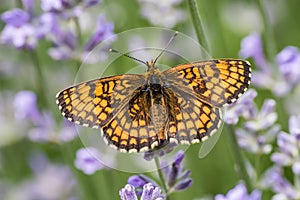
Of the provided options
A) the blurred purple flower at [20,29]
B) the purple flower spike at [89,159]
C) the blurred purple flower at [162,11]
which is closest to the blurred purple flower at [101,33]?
the blurred purple flower at [20,29]

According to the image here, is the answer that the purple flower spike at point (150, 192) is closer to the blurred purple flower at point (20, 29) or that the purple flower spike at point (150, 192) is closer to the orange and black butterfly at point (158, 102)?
the orange and black butterfly at point (158, 102)

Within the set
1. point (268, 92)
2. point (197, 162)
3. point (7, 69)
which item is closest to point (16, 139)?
point (7, 69)

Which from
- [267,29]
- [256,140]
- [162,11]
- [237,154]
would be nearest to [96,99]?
[237,154]

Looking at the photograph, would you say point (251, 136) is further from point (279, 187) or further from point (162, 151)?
point (162, 151)

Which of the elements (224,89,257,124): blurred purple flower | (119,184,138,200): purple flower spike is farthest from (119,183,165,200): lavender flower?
(224,89,257,124): blurred purple flower

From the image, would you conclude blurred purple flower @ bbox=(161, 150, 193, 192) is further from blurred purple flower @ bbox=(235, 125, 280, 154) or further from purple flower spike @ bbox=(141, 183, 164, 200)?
blurred purple flower @ bbox=(235, 125, 280, 154)

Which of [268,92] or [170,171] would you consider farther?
[268,92]
